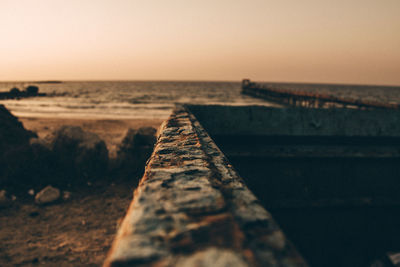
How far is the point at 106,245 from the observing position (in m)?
3.68

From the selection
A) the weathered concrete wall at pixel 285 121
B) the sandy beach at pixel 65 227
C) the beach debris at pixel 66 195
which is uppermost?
the weathered concrete wall at pixel 285 121

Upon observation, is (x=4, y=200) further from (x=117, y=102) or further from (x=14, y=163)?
(x=117, y=102)

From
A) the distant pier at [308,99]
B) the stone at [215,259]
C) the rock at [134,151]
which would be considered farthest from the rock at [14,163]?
the distant pier at [308,99]

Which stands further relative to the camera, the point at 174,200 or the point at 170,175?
the point at 170,175

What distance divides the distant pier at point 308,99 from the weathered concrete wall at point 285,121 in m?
7.53

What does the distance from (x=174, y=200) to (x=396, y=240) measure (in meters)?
3.53

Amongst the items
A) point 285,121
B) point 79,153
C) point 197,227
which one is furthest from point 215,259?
point 79,153

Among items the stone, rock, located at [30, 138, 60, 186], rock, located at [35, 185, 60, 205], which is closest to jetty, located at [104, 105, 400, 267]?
the stone

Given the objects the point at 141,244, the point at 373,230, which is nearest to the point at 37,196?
the point at 141,244

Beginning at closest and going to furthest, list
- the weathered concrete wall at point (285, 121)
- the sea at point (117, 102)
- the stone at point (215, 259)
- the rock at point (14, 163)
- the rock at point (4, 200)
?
the stone at point (215, 259), the weathered concrete wall at point (285, 121), the rock at point (4, 200), the rock at point (14, 163), the sea at point (117, 102)

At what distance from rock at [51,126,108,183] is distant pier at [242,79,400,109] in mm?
10492

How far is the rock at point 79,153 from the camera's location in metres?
5.73

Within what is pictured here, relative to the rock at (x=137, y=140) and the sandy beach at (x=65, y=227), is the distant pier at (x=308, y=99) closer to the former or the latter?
the rock at (x=137, y=140)

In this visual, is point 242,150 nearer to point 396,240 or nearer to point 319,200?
point 319,200
